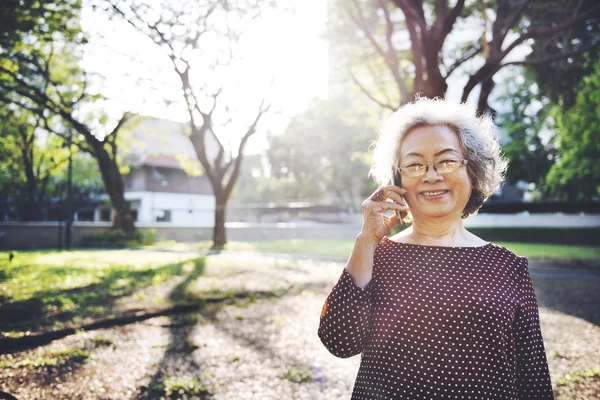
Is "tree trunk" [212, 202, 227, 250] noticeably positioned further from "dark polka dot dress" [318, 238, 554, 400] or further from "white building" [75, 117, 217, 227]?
"dark polka dot dress" [318, 238, 554, 400]

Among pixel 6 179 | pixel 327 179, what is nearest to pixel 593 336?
pixel 6 179

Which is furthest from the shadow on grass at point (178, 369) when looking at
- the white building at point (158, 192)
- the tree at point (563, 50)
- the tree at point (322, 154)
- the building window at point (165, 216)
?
the tree at point (322, 154)

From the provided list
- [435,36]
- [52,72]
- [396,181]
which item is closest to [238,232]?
[52,72]

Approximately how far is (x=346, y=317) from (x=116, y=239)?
21.0 metres

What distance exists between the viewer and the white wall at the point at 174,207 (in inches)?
1373

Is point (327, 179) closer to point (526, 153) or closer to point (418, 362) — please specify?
point (526, 153)

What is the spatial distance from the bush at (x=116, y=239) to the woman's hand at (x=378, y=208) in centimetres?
2004

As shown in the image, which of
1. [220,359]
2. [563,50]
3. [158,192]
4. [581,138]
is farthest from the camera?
[158,192]

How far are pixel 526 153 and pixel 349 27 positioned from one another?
17.3 meters

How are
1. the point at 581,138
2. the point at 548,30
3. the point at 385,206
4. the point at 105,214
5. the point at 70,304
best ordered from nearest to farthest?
the point at 385,206
the point at 70,304
the point at 548,30
the point at 581,138
the point at 105,214

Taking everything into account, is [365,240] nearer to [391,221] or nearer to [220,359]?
[391,221]

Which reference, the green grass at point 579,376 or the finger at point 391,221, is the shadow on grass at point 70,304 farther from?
the green grass at point 579,376

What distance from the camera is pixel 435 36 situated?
880 centimetres

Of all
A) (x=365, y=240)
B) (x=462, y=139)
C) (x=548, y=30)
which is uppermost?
(x=548, y=30)
